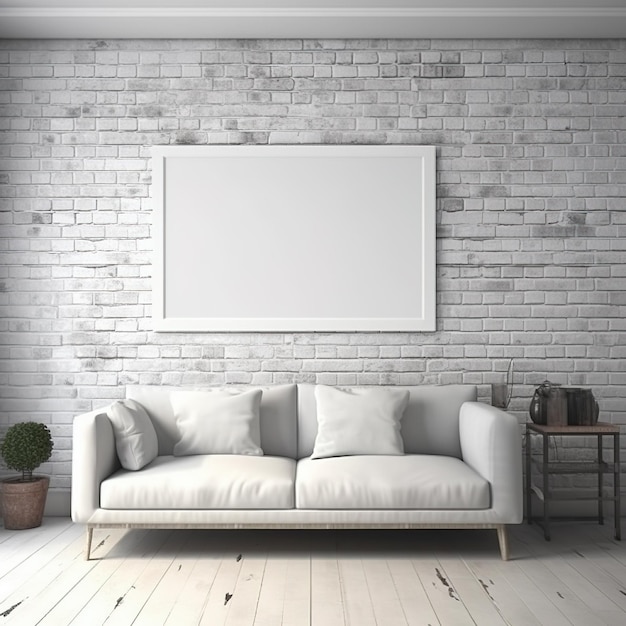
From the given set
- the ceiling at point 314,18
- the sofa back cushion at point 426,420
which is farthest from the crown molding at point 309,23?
the sofa back cushion at point 426,420

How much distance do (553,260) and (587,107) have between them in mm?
961

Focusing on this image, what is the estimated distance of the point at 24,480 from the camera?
416cm

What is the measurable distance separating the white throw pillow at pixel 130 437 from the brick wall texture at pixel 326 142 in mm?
706

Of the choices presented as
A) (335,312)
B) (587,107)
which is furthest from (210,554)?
(587,107)

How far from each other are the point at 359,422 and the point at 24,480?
1.93 meters

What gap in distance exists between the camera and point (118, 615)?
2834 mm

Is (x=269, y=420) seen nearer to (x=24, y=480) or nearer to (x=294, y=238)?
(x=294, y=238)

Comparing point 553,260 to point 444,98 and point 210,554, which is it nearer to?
point 444,98

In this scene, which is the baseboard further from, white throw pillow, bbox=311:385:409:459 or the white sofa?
white throw pillow, bbox=311:385:409:459

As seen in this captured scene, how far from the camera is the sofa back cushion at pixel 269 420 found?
4.12 m

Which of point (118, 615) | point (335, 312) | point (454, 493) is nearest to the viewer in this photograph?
point (118, 615)

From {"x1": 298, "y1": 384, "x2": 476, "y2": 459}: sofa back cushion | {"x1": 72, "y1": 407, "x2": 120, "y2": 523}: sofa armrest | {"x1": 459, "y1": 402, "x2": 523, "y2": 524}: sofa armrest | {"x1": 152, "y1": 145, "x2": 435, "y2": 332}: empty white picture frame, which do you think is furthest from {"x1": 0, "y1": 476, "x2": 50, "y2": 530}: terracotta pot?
{"x1": 459, "y1": 402, "x2": 523, "y2": 524}: sofa armrest

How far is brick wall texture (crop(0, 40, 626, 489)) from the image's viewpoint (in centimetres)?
448

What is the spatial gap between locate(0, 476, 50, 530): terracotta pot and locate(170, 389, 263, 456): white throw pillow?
848 mm
